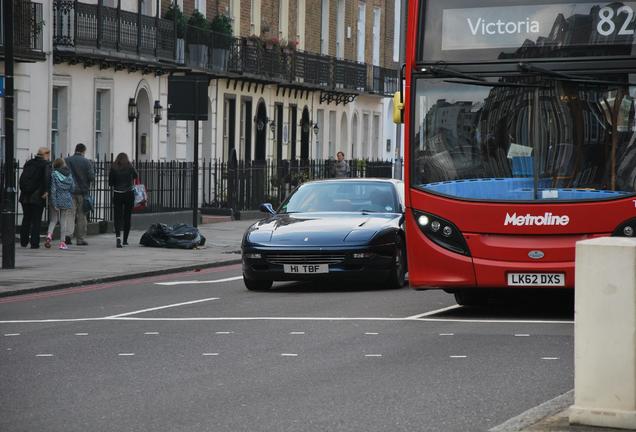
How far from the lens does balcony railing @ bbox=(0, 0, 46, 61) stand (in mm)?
33000

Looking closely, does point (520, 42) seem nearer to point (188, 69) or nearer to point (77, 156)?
point (77, 156)

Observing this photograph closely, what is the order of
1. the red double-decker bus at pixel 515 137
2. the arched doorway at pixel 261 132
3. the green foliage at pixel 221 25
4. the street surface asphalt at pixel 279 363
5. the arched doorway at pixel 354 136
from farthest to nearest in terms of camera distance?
1. the arched doorway at pixel 354 136
2. the arched doorway at pixel 261 132
3. the green foliage at pixel 221 25
4. the red double-decker bus at pixel 515 137
5. the street surface asphalt at pixel 279 363

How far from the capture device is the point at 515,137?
15211mm

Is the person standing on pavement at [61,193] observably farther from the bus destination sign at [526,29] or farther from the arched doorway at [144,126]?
the bus destination sign at [526,29]

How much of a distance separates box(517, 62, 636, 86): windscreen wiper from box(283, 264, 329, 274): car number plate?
470 centimetres

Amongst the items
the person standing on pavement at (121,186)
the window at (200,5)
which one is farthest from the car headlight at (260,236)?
the window at (200,5)

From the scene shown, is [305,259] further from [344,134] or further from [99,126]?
[344,134]

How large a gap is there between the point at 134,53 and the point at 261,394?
97.2 ft

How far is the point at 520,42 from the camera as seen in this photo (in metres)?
15.3

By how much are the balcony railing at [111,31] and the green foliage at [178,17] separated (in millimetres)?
465

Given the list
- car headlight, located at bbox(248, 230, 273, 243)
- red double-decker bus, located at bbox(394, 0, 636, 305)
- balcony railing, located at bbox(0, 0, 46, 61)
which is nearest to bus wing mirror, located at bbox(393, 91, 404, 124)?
red double-decker bus, located at bbox(394, 0, 636, 305)

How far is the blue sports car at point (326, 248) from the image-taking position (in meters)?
19.0

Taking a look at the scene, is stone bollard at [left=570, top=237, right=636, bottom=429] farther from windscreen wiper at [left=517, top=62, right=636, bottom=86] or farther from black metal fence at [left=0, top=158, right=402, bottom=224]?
black metal fence at [left=0, top=158, right=402, bottom=224]

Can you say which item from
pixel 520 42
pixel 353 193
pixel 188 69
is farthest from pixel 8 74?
pixel 188 69
